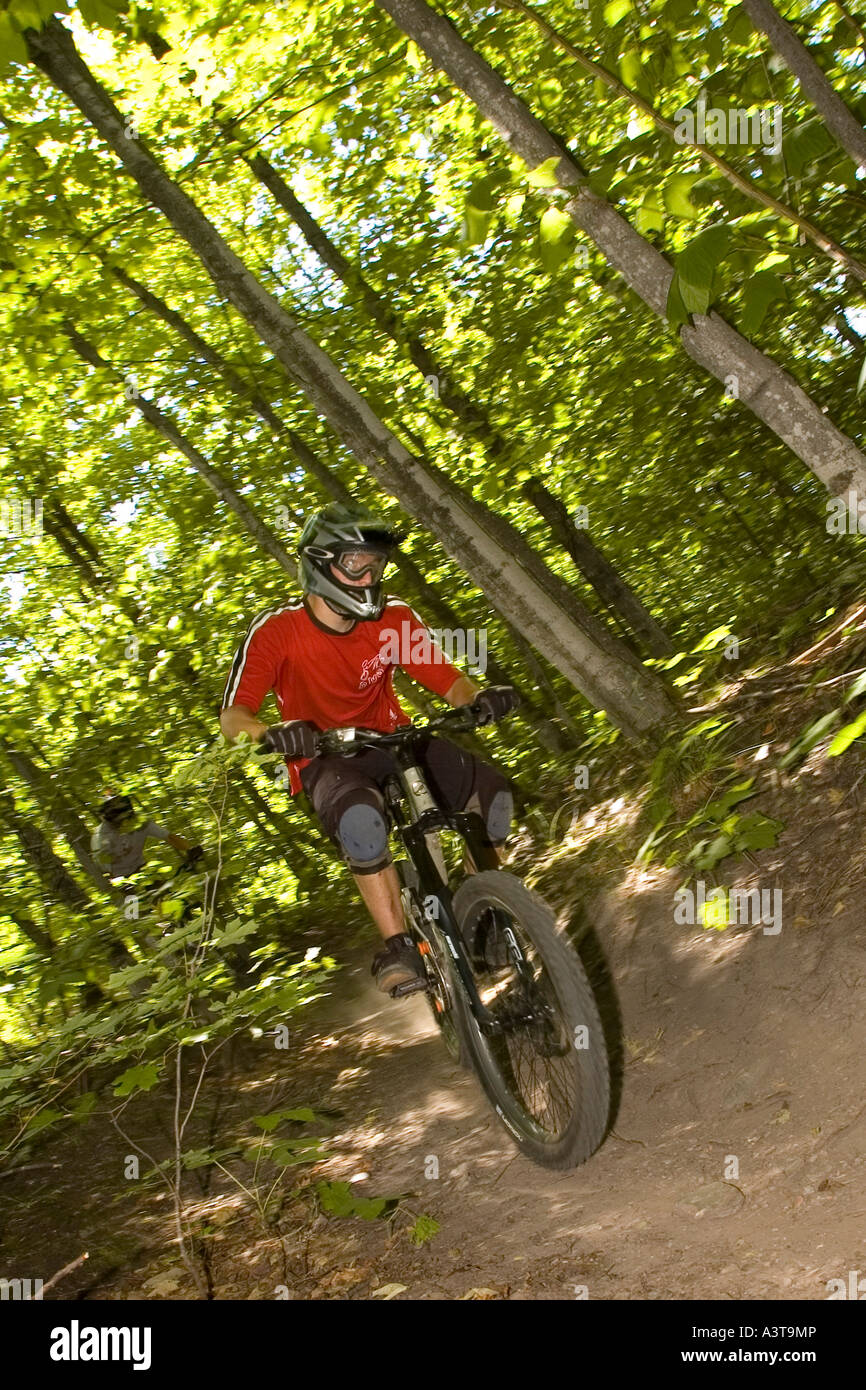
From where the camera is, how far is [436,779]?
4.46m

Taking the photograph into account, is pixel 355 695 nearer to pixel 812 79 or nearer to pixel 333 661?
pixel 333 661

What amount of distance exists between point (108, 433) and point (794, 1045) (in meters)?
11.3

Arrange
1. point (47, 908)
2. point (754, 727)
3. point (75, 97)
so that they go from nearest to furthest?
point (754, 727) < point (75, 97) < point (47, 908)

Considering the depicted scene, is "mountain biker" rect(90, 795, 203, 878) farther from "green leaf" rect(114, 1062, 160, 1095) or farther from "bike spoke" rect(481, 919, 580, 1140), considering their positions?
"bike spoke" rect(481, 919, 580, 1140)

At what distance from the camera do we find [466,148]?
9.86 metres

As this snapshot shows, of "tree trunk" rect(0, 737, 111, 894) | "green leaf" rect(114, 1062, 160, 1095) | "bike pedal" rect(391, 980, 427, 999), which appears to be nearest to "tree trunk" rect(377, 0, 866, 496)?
"bike pedal" rect(391, 980, 427, 999)

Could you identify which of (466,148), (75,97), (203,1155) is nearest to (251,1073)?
(203,1155)

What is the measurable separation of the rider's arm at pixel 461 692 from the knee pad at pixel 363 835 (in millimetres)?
808

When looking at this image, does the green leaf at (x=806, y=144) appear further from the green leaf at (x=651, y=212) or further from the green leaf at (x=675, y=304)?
the green leaf at (x=675, y=304)

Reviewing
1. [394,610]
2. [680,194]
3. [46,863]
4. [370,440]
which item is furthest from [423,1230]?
[46,863]

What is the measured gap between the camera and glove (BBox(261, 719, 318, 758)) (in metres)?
3.82

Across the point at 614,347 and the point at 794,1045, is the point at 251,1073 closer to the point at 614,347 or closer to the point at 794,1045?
the point at 794,1045

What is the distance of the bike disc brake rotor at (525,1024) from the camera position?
376cm

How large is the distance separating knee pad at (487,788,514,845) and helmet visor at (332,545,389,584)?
109cm
